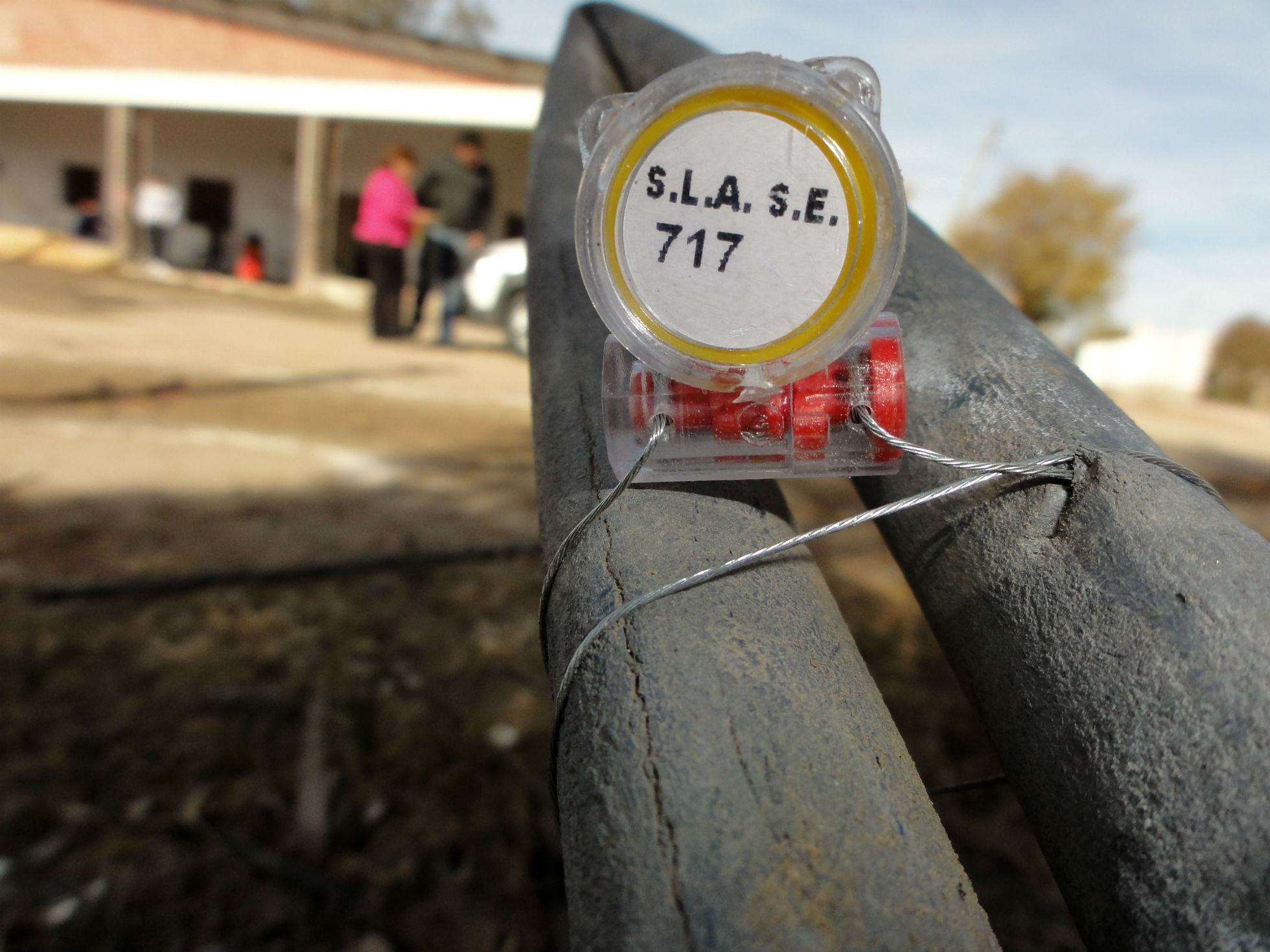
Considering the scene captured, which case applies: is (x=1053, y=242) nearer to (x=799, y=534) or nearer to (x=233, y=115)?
(x=233, y=115)

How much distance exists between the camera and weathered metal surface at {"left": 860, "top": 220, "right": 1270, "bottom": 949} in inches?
21.0

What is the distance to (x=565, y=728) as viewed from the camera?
0.60 m

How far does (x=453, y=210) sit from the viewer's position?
6699 millimetres

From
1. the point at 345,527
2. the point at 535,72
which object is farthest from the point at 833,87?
the point at 535,72

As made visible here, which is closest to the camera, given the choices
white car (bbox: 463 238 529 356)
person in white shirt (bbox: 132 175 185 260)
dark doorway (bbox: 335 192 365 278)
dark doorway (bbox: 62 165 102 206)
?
white car (bbox: 463 238 529 356)

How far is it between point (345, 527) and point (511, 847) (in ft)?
5.10

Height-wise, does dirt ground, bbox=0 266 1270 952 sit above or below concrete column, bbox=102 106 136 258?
below

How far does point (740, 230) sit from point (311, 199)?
13.3m

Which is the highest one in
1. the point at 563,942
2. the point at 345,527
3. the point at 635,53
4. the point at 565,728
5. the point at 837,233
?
the point at 635,53

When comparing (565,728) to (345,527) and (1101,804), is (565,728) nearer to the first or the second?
(1101,804)

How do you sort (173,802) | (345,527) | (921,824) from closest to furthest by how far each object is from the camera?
(921,824) → (173,802) → (345,527)

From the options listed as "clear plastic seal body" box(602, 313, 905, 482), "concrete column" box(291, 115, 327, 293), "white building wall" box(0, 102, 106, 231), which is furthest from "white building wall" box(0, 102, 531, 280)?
"clear plastic seal body" box(602, 313, 905, 482)

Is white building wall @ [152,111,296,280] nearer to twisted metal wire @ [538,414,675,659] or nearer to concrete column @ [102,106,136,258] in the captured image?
concrete column @ [102,106,136,258]

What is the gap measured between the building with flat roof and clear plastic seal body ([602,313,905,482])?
11.8 meters
